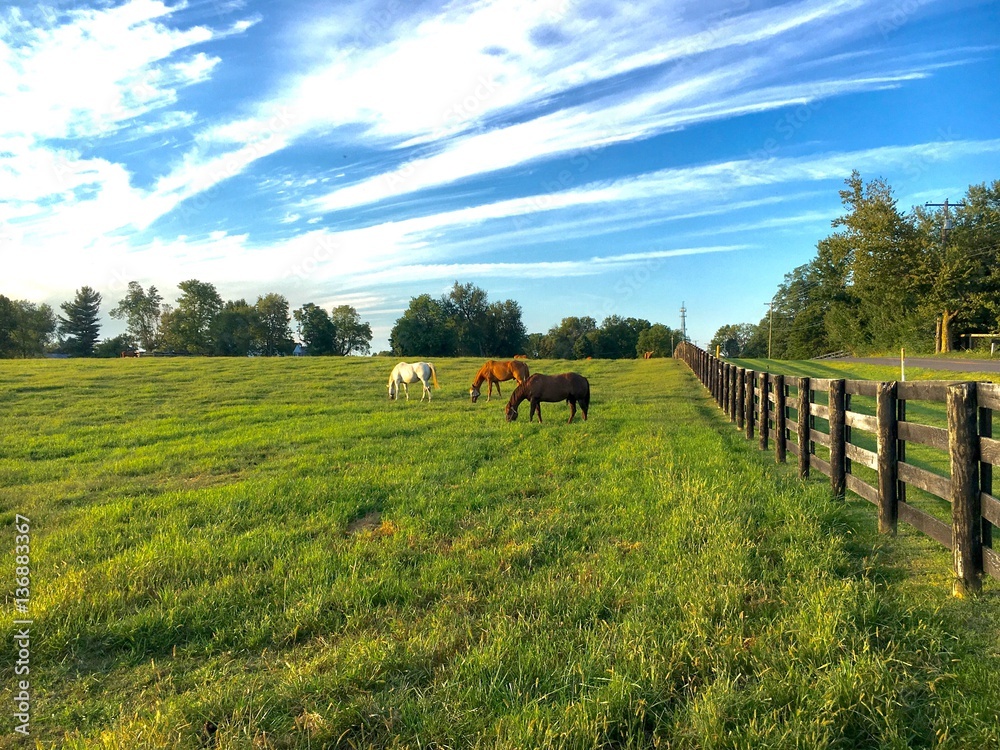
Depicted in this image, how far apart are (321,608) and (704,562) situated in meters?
2.67

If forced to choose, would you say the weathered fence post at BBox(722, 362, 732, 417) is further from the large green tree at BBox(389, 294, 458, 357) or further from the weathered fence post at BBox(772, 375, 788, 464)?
the large green tree at BBox(389, 294, 458, 357)

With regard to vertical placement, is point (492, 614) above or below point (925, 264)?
below

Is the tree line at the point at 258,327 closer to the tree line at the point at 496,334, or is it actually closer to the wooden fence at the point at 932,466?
the tree line at the point at 496,334

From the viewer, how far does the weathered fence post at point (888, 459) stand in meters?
4.70

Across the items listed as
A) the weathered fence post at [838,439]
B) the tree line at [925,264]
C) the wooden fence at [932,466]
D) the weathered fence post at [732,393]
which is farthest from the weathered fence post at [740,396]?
the tree line at [925,264]

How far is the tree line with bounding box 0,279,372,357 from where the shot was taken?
84438mm

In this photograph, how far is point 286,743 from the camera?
2.37m

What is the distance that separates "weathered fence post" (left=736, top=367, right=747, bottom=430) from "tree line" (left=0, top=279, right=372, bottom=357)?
81.1 metres

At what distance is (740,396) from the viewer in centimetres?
1111

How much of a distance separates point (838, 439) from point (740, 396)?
5.46m

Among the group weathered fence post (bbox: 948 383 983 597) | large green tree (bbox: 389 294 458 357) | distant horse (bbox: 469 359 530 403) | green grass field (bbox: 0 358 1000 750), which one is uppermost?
large green tree (bbox: 389 294 458 357)

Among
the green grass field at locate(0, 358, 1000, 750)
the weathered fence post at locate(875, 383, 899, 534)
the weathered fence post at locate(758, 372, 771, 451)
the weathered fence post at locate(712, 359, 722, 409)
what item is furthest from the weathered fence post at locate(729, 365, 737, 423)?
the weathered fence post at locate(875, 383, 899, 534)

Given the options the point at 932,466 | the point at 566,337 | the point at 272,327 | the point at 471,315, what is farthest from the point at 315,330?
the point at 932,466

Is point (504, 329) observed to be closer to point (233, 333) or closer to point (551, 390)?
point (233, 333)
